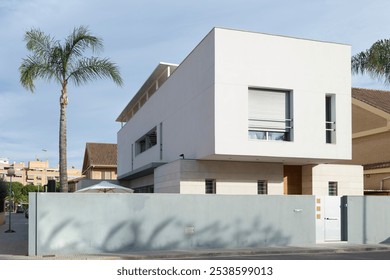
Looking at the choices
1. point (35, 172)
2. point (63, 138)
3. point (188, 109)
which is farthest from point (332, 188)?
point (35, 172)

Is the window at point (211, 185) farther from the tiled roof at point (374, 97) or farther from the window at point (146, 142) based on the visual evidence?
the tiled roof at point (374, 97)

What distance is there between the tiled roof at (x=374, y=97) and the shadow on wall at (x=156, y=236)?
17331 millimetres

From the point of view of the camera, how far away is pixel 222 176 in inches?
854

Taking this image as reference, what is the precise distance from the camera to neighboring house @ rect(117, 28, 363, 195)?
20.0 metres

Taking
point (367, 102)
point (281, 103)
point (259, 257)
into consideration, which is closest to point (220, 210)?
point (259, 257)

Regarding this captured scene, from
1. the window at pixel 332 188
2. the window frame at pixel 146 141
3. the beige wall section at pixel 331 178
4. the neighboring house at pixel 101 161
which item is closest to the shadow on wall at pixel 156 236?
the beige wall section at pixel 331 178

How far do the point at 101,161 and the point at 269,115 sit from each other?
41644mm

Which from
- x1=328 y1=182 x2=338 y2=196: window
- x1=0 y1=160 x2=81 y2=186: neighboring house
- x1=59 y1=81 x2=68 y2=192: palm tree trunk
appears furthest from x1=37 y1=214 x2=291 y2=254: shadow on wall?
x1=0 y1=160 x2=81 y2=186: neighboring house

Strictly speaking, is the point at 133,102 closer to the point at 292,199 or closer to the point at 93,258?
the point at 292,199

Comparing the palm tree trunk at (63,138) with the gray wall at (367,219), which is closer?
the gray wall at (367,219)

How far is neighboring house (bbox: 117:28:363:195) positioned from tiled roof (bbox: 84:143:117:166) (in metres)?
36.8

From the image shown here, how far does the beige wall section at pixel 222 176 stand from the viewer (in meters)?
21.2

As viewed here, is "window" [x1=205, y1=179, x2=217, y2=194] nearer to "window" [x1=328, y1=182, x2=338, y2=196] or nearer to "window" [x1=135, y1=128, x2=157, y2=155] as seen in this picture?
"window" [x1=328, y1=182, x2=338, y2=196]
